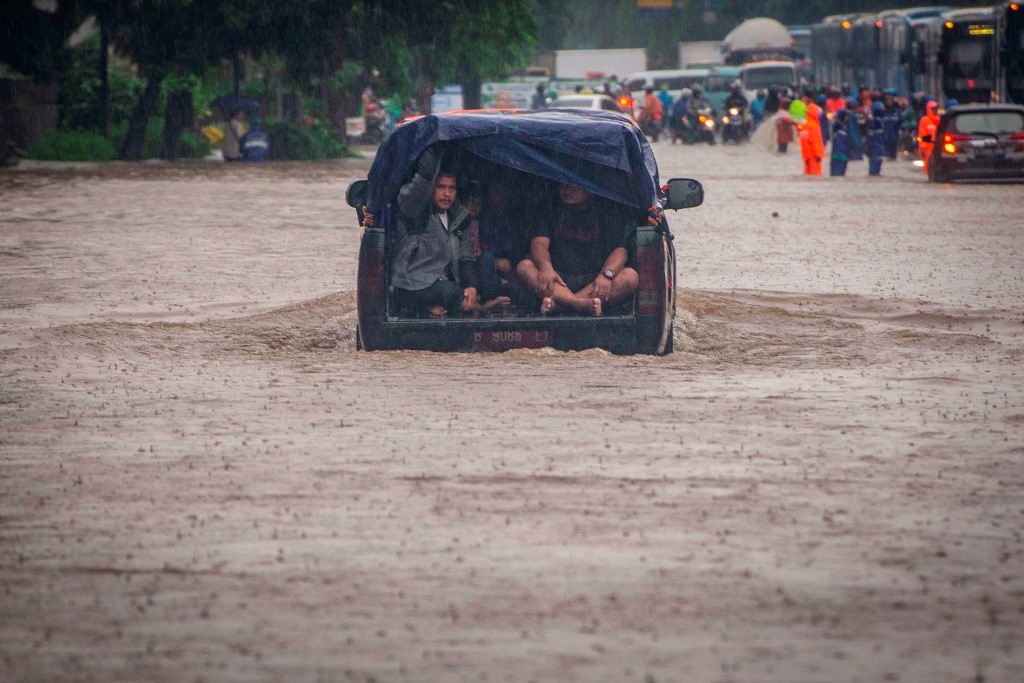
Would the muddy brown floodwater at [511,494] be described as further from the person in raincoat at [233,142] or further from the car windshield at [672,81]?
the car windshield at [672,81]

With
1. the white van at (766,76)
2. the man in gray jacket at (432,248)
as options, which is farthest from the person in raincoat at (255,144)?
the man in gray jacket at (432,248)

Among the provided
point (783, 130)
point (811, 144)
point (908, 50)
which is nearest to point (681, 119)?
point (908, 50)

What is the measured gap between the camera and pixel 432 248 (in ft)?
35.1

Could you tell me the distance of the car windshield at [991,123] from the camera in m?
29.5

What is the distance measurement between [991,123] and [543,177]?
20.6 m

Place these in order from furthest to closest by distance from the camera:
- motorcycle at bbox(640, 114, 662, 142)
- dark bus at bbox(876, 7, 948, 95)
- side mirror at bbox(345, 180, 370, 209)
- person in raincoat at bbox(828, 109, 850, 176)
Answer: motorcycle at bbox(640, 114, 662, 142) → dark bus at bbox(876, 7, 948, 95) → person in raincoat at bbox(828, 109, 850, 176) → side mirror at bbox(345, 180, 370, 209)

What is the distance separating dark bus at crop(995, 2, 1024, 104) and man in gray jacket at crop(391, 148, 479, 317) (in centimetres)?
3151

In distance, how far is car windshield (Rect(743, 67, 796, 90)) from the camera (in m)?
63.0

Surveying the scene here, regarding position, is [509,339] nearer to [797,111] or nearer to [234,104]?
[234,104]

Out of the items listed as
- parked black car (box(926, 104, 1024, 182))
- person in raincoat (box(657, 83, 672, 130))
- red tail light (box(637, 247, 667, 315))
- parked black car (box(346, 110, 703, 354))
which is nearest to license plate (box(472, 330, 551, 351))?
parked black car (box(346, 110, 703, 354))

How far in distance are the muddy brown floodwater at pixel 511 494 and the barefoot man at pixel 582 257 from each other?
0.38 meters

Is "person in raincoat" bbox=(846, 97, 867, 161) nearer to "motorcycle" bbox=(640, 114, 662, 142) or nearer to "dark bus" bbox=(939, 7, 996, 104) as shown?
"dark bus" bbox=(939, 7, 996, 104)

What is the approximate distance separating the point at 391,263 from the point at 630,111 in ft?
157

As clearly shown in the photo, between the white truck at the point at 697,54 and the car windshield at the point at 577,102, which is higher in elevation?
the white truck at the point at 697,54
